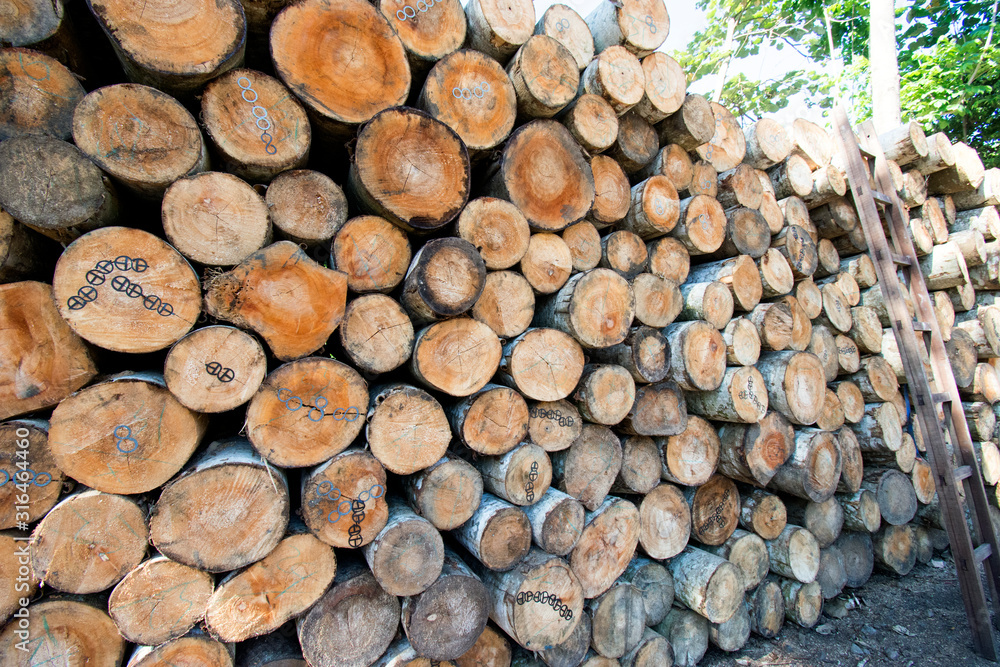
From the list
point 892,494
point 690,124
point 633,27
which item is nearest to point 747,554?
point 892,494

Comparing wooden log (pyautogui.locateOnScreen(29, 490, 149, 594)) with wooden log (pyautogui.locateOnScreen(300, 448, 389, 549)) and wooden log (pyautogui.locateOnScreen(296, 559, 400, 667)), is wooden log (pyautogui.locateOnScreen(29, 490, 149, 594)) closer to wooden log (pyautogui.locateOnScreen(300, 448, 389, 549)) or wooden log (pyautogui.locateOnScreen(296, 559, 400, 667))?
wooden log (pyautogui.locateOnScreen(300, 448, 389, 549))

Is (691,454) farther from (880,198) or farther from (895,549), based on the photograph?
(880,198)

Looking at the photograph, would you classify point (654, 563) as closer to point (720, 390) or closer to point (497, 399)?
point (720, 390)

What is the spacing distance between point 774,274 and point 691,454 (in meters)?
1.36

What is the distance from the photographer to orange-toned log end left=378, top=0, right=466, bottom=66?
204 cm

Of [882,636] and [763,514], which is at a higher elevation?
[763,514]

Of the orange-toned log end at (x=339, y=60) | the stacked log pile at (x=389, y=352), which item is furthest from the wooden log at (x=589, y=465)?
the orange-toned log end at (x=339, y=60)

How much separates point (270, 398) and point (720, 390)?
7.86ft

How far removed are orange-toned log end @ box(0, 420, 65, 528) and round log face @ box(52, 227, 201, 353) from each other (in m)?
0.39

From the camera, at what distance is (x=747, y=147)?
3441mm

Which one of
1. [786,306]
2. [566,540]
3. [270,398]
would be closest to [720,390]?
[786,306]

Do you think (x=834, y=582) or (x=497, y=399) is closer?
(x=497, y=399)

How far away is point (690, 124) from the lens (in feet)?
9.50

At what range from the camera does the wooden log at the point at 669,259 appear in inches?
111
